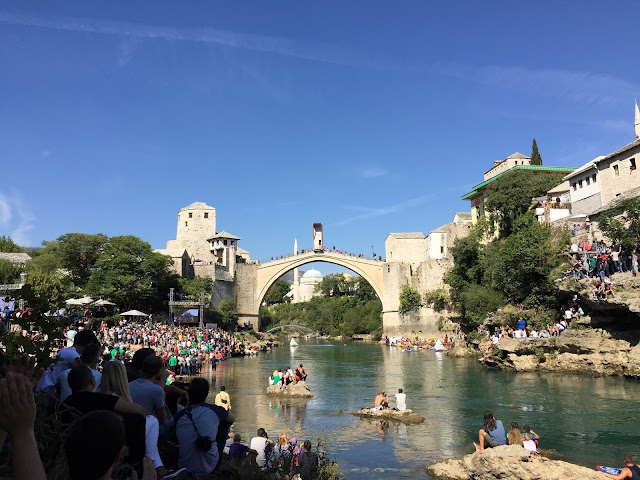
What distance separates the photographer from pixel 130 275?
36094 millimetres

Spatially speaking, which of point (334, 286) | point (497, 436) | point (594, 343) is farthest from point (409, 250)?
point (497, 436)

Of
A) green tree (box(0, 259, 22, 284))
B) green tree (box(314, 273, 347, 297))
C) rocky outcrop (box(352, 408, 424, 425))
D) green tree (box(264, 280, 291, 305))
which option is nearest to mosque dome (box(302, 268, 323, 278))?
green tree (box(264, 280, 291, 305))

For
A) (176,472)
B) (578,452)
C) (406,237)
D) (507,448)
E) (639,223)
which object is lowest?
(578,452)

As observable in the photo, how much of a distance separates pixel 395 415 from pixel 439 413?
152 centimetres

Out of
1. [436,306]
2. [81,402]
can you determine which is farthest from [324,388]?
[436,306]

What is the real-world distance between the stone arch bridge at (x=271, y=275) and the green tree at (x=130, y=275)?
9.77 metres

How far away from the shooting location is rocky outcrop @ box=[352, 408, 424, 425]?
1196cm

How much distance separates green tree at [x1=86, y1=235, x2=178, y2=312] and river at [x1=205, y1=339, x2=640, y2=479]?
55.3 feet

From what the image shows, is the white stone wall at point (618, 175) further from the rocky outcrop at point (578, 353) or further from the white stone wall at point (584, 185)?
the rocky outcrop at point (578, 353)

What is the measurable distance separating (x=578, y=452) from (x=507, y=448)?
263 cm

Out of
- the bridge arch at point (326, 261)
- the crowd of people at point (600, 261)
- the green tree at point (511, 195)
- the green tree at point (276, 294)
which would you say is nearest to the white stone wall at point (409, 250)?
the bridge arch at point (326, 261)

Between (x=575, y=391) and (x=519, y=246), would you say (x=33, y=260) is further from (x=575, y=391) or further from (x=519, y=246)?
(x=575, y=391)

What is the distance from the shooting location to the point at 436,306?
41.3m

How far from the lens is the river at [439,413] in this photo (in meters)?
9.36
